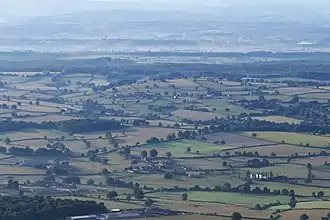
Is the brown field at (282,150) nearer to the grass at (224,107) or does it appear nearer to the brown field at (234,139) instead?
the brown field at (234,139)

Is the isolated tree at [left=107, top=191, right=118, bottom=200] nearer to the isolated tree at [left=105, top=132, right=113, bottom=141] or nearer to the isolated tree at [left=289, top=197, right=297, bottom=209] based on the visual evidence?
the isolated tree at [left=289, top=197, right=297, bottom=209]

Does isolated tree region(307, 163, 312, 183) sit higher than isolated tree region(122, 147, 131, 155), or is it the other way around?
isolated tree region(122, 147, 131, 155)

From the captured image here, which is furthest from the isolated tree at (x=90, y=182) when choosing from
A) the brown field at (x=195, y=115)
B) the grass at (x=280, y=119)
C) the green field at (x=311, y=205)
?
the grass at (x=280, y=119)

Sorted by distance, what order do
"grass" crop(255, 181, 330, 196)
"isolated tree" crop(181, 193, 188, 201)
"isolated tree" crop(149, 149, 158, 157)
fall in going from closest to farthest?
1. "isolated tree" crop(181, 193, 188, 201)
2. "grass" crop(255, 181, 330, 196)
3. "isolated tree" crop(149, 149, 158, 157)

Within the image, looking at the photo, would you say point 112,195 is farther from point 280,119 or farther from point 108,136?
point 280,119

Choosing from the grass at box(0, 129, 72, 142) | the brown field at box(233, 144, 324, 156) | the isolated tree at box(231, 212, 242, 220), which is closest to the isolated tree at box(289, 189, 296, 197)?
the isolated tree at box(231, 212, 242, 220)

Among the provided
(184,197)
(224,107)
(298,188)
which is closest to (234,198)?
(184,197)

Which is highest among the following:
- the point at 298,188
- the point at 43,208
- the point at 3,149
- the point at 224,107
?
the point at 43,208
